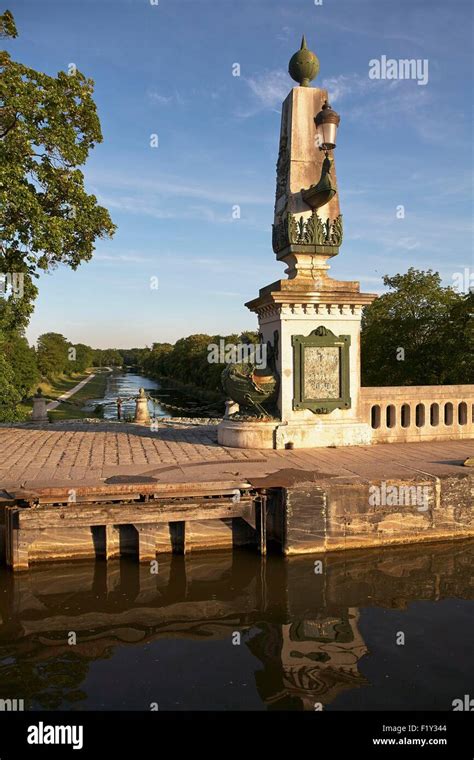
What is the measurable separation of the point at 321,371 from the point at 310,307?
140 centimetres

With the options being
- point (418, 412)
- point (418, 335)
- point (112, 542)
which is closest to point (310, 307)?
point (418, 412)

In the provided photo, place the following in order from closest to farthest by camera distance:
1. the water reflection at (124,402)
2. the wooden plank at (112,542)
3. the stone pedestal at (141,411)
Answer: the wooden plank at (112,542), the stone pedestal at (141,411), the water reflection at (124,402)

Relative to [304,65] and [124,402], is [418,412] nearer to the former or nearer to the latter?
[304,65]

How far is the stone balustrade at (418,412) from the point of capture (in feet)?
39.3

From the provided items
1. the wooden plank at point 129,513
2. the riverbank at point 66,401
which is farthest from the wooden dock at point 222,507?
the riverbank at point 66,401

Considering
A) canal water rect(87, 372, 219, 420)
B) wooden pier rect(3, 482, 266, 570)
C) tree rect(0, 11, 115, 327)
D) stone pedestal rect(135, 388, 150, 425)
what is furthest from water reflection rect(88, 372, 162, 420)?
wooden pier rect(3, 482, 266, 570)

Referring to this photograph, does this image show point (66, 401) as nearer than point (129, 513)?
A: No

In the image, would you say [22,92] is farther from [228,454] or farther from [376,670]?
[376,670]

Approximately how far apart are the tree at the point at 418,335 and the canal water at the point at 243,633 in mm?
18839

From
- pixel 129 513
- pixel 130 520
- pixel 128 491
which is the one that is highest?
pixel 128 491

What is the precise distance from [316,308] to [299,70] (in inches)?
220

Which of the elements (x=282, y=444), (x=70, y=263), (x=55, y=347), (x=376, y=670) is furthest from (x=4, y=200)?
(x=55, y=347)

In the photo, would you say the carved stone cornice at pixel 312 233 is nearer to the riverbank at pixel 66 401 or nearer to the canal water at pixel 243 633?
the canal water at pixel 243 633

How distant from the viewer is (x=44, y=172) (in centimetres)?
1393
